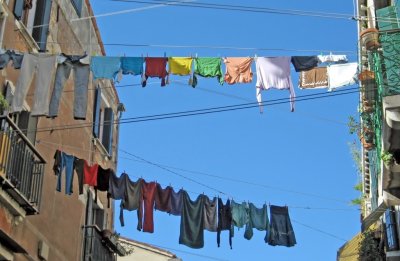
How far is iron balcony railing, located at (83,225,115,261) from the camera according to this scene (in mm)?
16125

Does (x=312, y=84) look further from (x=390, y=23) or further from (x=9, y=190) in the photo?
(x=9, y=190)

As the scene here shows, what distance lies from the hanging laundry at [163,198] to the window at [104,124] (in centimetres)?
375

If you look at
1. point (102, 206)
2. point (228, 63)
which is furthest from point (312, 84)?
point (102, 206)

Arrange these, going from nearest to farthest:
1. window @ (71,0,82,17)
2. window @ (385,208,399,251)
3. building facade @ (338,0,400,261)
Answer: building facade @ (338,0,400,261) → window @ (385,208,399,251) → window @ (71,0,82,17)

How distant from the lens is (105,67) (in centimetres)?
1176

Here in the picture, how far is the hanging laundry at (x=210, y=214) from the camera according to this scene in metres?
14.7

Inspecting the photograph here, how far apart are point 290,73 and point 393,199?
2.84m

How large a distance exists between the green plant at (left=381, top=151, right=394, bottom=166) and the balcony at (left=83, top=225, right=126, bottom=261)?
308 inches

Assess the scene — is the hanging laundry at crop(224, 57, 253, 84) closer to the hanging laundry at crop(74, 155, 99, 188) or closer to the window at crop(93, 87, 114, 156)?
the hanging laundry at crop(74, 155, 99, 188)

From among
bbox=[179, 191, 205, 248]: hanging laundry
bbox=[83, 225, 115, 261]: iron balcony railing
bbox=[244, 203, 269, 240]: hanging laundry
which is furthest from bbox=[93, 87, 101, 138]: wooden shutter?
bbox=[244, 203, 269, 240]: hanging laundry

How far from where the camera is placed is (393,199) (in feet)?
38.9

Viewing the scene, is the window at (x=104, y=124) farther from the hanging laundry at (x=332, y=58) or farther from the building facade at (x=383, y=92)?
the hanging laundry at (x=332, y=58)

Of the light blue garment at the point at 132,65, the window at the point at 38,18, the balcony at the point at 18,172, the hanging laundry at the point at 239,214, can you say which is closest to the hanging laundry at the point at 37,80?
the balcony at the point at 18,172

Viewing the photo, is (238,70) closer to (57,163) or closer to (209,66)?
(209,66)
